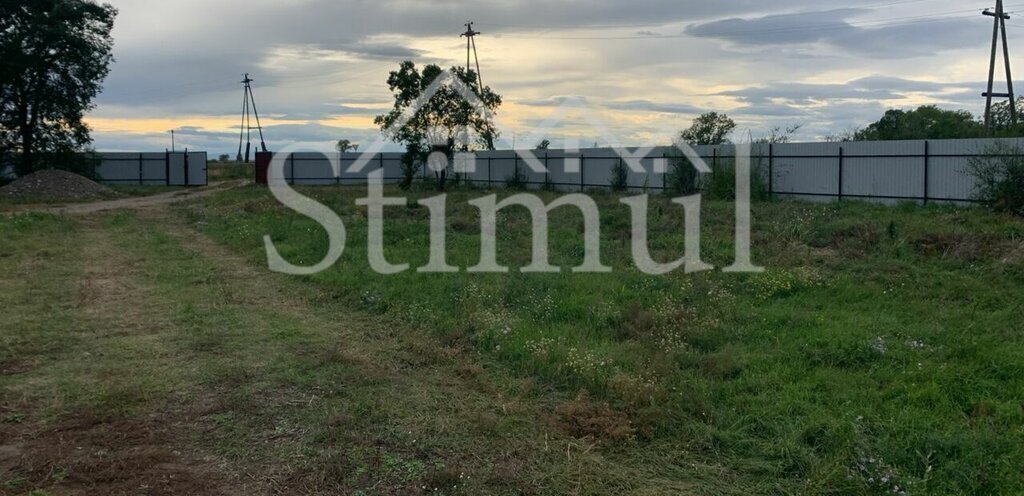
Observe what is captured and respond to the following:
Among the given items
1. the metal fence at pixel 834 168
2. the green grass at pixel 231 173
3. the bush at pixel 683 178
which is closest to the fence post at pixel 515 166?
the metal fence at pixel 834 168

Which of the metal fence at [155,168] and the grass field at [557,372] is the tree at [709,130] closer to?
the grass field at [557,372]

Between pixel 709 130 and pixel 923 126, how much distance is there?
26.7ft

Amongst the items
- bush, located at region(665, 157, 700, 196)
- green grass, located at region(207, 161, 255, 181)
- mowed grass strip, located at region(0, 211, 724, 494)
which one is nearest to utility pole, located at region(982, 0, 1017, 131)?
bush, located at region(665, 157, 700, 196)

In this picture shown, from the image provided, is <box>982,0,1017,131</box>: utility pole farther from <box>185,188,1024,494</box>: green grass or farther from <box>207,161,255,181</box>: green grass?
<box>207,161,255,181</box>: green grass

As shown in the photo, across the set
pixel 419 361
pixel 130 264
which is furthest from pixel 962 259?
pixel 130 264

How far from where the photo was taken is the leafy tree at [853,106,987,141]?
25188mm

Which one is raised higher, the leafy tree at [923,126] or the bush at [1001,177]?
the leafy tree at [923,126]

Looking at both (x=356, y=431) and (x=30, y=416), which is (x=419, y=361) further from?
(x=30, y=416)

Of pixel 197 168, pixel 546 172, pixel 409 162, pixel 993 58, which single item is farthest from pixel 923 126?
pixel 197 168

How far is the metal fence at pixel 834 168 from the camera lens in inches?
618

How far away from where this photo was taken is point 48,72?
90.8 feet

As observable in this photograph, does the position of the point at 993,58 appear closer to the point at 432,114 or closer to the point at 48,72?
the point at 432,114

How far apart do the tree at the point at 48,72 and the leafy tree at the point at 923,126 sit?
1138 inches

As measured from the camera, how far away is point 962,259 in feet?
30.3
